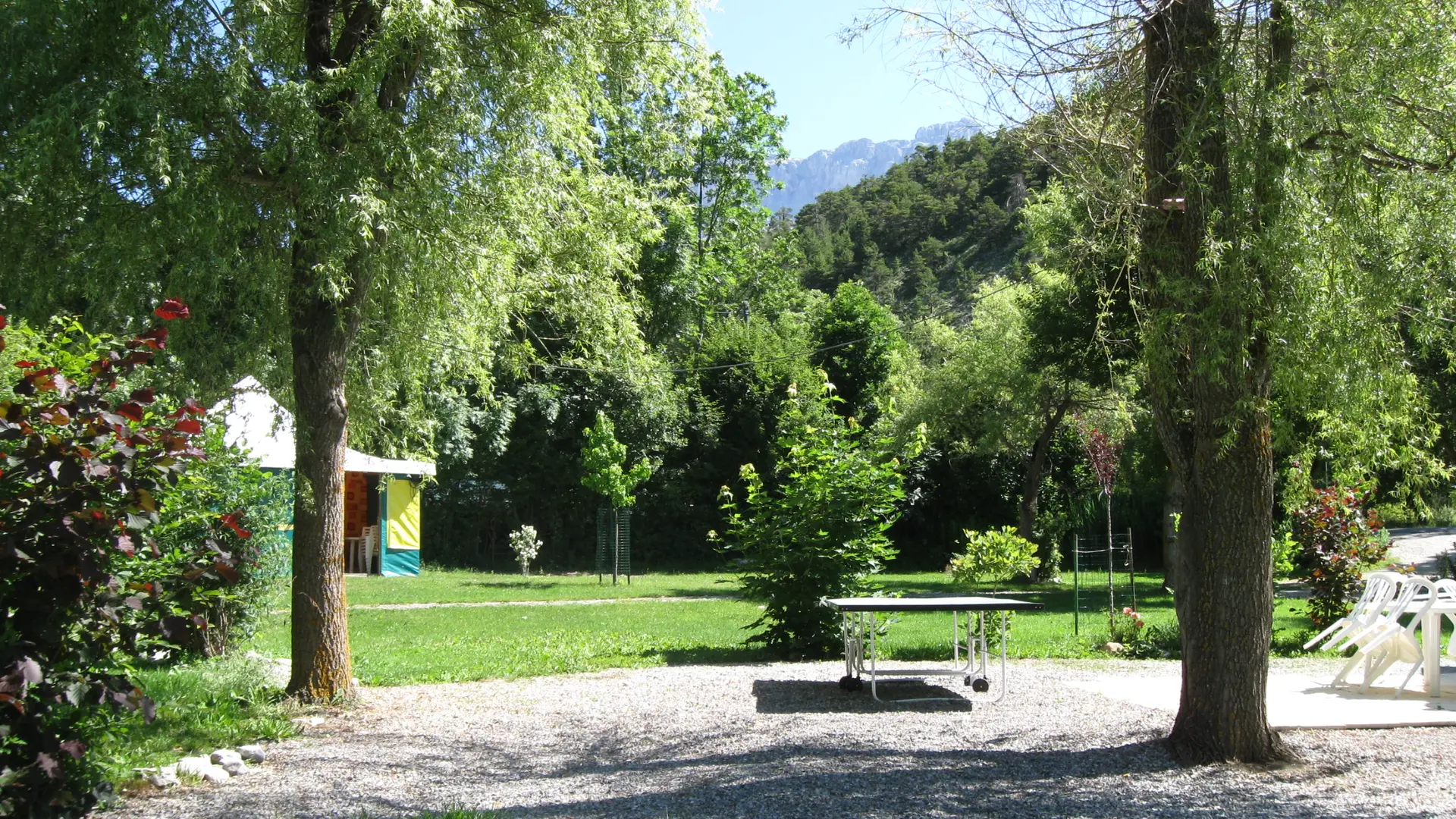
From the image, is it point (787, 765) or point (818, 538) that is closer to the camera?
point (787, 765)

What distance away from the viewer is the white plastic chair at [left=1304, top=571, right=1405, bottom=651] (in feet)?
25.2

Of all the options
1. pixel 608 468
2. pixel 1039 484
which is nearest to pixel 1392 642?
pixel 1039 484

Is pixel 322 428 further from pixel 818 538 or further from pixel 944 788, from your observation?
pixel 944 788

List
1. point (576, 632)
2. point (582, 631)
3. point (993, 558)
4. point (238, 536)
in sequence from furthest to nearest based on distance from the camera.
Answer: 1. point (993, 558)
2. point (582, 631)
3. point (576, 632)
4. point (238, 536)

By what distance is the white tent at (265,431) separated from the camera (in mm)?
7941

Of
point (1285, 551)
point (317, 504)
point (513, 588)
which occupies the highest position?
point (317, 504)

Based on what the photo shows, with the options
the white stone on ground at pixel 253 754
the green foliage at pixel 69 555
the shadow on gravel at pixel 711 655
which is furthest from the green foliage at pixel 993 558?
the green foliage at pixel 69 555

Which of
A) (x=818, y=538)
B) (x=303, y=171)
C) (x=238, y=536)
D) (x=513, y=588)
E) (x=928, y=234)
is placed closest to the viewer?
(x=303, y=171)

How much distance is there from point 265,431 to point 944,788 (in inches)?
352

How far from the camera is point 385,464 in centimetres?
1962

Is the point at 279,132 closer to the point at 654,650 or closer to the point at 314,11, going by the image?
the point at 314,11

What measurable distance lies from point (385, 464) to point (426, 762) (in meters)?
14.8

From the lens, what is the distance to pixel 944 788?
4.89 meters

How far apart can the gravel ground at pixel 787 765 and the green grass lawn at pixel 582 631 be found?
6.15ft
